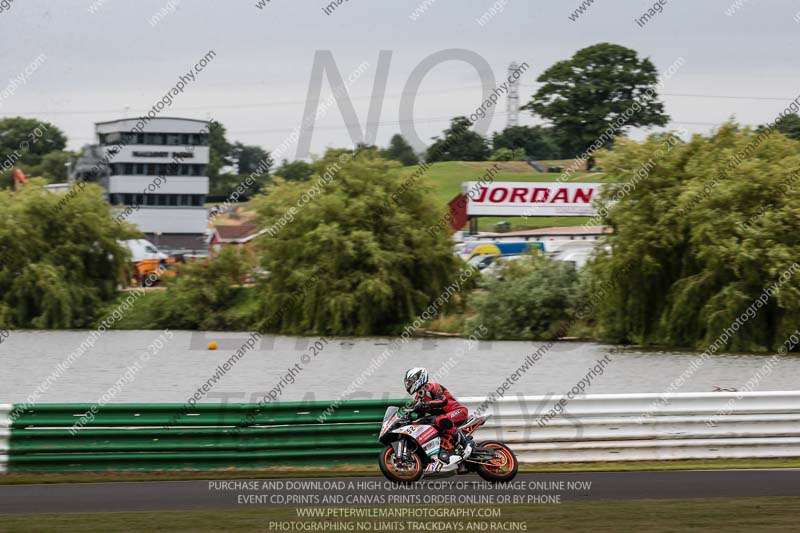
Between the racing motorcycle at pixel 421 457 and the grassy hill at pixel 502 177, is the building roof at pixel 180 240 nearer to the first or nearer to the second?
the grassy hill at pixel 502 177

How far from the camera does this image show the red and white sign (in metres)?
62.8

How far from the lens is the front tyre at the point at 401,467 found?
37.4ft

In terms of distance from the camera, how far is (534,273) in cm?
4047

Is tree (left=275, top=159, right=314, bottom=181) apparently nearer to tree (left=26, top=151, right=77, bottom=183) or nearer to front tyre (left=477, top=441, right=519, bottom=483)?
tree (left=26, top=151, right=77, bottom=183)

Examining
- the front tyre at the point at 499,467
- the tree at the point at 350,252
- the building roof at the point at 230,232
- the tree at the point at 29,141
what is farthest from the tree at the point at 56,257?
the tree at the point at 29,141

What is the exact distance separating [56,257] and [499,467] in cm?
3903

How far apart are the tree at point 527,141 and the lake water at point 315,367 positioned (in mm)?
55321

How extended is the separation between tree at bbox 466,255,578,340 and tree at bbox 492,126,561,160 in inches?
2108

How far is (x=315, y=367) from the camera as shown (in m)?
34.5

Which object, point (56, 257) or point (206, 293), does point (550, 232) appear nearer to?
point (206, 293)

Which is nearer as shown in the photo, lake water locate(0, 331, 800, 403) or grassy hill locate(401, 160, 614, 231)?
lake water locate(0, 331, 800, 403)

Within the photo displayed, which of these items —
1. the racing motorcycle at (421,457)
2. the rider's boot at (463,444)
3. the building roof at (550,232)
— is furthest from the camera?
the building roof at (550,232)

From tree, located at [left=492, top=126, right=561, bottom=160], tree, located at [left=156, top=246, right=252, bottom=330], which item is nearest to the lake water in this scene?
tree, located at [left=156, top=246, right=252, bottom=330]

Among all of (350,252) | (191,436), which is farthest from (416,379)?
(350,252)
